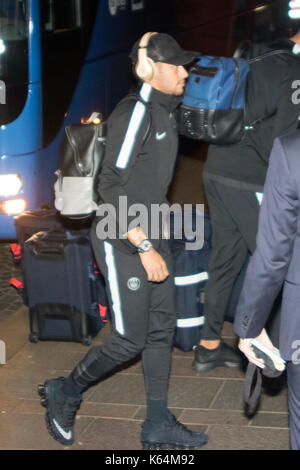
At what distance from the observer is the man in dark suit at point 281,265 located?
2.41 m

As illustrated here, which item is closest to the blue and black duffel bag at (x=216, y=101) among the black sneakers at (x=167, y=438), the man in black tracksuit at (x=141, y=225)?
the man in black tracksuit at (x=141, y=225)

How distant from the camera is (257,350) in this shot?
2.69m

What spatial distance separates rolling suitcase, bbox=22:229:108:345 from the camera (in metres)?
4.99

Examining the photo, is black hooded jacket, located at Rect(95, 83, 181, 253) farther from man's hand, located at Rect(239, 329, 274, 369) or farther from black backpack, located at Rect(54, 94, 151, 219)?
man's hand, located at Rect(239, 329, 274, 369)

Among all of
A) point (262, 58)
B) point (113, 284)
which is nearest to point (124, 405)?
point (113, 284)

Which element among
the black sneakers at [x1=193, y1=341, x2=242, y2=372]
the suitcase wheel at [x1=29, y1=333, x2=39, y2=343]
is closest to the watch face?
the black sneakers at [x1=193, y1=341, x2=242, y2=372]

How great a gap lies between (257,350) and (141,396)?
6.11 feet

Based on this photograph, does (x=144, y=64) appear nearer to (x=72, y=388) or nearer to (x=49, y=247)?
(x=72, y=388)

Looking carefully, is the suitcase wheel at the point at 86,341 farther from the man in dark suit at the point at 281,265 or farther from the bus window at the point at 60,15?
the bus window at the point at 60,15

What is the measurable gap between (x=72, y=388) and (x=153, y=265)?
889 millimetres

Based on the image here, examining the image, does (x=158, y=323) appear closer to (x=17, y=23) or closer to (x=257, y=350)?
(x=257, y=350)

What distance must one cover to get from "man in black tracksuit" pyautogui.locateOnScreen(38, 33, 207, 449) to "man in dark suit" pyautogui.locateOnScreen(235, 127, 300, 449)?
3.02ft

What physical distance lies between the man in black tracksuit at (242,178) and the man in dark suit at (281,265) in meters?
1.54

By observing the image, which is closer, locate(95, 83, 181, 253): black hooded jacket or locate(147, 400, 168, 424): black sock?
locate(95, 83, 181, 253): black hooded jacket
